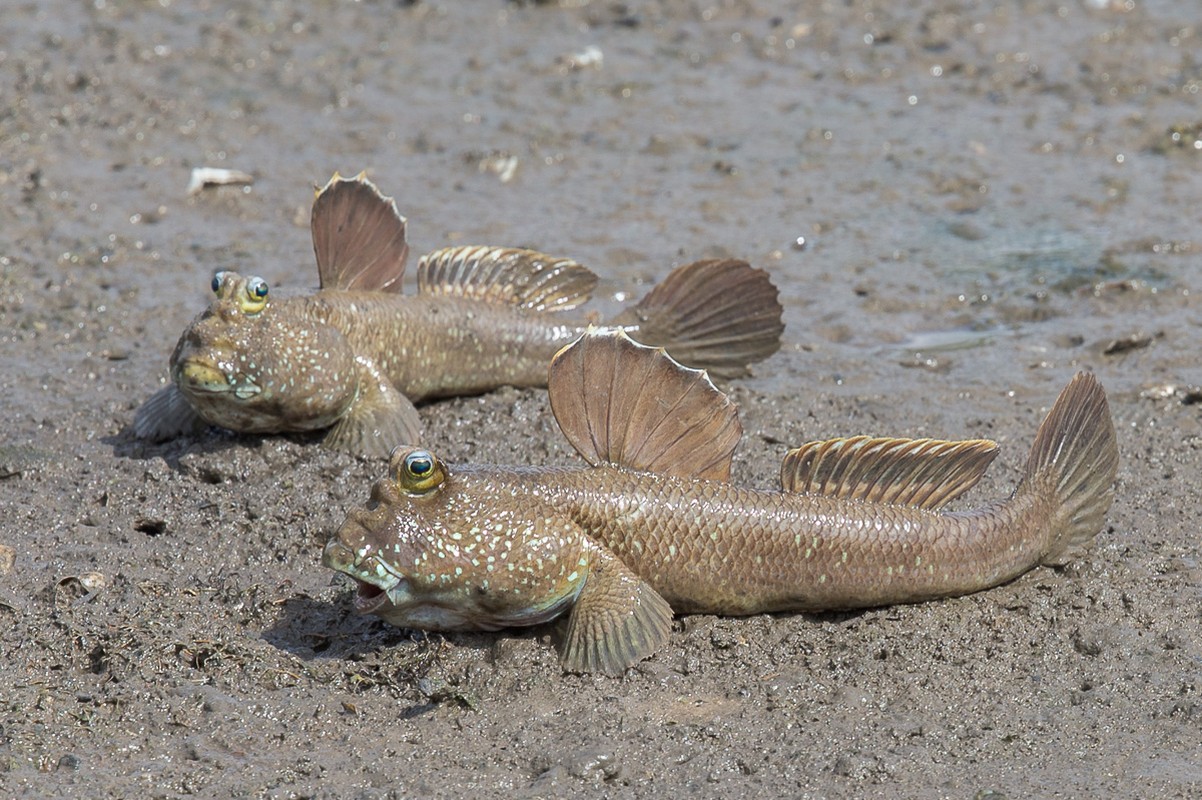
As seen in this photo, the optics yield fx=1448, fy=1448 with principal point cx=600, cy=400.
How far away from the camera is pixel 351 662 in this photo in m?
4.13

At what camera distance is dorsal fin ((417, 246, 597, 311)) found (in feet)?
19.9

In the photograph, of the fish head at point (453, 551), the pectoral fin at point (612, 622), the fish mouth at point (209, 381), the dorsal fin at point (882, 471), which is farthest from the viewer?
the fish mouth at point (209, 381)

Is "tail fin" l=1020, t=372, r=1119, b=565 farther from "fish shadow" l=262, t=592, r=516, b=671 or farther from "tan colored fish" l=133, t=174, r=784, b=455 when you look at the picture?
"fish shadow" l=262, t=592, r=516, b=671

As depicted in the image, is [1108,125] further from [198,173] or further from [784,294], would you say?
[198,173]

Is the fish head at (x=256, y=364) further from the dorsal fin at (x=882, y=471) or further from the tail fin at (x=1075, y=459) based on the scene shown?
the tail fin at (x=1075, y=459)

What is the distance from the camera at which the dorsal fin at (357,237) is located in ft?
18.7

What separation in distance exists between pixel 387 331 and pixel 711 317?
1310 mm

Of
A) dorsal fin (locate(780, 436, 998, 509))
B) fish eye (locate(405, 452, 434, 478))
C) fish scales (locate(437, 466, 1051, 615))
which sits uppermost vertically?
fish eye (locate(405, 452, 434, 478))

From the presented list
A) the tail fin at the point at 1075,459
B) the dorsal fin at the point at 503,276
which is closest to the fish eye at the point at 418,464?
the tail fin at the point at 1075,459

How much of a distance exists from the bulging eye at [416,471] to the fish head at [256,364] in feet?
4.64

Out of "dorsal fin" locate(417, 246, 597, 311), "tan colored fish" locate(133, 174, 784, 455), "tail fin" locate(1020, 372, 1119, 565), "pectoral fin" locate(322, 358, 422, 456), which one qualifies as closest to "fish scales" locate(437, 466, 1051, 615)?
"tail fin" locate(1020, 372, 1119, 565)

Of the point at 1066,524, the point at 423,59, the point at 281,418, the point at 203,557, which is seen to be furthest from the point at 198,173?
the point at 1066,524

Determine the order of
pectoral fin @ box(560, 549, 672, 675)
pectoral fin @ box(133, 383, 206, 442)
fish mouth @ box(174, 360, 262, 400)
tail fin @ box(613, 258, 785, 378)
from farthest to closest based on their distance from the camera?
tail fin @ box(613, 258, 785, 378)
pectoral fin @ box(133, 383, 206, 442)
fish mouth @ box(174, 360, 262, 400)
pectoral fin @ box(560, 549, 672, 675)

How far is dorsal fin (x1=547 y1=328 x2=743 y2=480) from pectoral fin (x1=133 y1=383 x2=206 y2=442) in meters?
1.92
